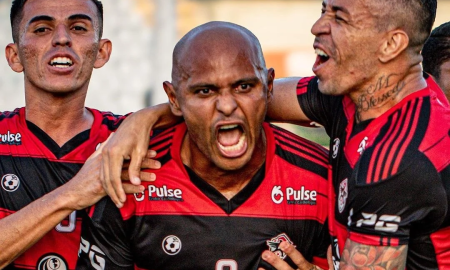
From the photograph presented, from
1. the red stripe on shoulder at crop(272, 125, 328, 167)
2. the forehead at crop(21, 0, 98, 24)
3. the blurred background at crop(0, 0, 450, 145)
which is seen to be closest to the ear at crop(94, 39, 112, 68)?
the forehead at crop(21, 0, 98, 24)

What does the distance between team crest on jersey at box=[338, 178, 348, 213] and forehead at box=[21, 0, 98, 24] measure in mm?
1930

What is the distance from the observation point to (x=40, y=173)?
4504 millimetres

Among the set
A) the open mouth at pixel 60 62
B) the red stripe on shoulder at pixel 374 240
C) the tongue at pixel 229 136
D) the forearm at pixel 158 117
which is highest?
the open mouth at pixel 60 62

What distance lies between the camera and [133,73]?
658 inches

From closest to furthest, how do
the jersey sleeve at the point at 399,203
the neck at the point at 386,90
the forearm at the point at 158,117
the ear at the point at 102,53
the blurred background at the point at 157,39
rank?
1. the jersey sleeve at the point at 399,203
2. the neck at the point at 386,90
3. the forearm at the point at 158,117
4. the ear at the point at 102,53
5. the blurred background at the point at 157,39

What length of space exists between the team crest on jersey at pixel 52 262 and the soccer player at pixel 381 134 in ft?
2.35

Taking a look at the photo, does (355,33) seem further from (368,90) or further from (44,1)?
(44,1)

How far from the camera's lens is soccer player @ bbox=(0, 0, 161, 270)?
4.43 m

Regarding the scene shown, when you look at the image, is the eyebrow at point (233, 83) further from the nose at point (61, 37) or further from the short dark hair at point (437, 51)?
the short dark hair at point (437, 51)

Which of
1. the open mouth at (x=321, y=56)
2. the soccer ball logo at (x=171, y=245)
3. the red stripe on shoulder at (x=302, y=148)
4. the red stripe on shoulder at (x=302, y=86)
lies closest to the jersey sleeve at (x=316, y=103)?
the red stripe on shoulder at (x=302, y=86)

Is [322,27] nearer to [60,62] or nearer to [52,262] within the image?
[60,62]

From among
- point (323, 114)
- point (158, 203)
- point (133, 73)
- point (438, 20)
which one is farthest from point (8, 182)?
point (438, 20)

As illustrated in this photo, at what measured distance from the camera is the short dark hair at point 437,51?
185 inches

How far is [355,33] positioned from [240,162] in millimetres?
858
